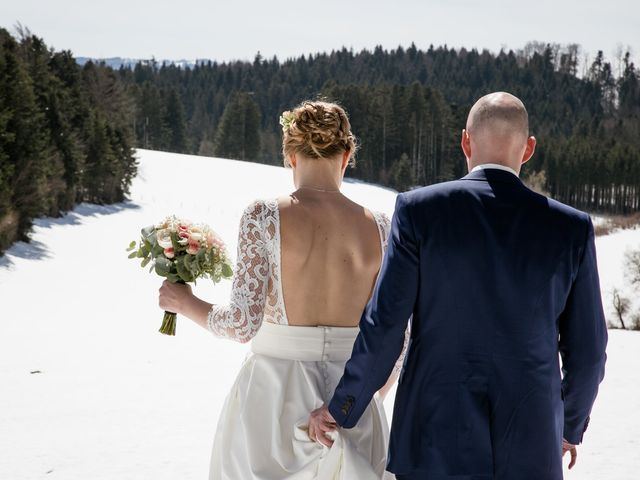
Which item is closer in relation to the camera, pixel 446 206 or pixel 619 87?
pixel 446 206

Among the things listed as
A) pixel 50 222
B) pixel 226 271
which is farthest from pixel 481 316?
A: pixel 50 222

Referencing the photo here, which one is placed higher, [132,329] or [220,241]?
[220,241]

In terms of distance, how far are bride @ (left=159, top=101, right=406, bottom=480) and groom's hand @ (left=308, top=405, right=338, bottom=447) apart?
0.12ft

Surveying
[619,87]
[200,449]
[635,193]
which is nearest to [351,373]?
[200,449]

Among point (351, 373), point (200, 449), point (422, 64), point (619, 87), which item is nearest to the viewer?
point (351, 373)

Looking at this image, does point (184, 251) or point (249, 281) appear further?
point (184, 251)

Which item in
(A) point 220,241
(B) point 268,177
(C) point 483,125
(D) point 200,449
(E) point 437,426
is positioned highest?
(C) point 483,125

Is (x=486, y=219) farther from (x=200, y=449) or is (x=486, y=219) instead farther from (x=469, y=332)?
(x=200, y=449)

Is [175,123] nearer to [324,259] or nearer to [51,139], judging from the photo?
[51,139]

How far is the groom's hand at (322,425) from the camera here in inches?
113

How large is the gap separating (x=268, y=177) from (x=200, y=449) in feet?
156

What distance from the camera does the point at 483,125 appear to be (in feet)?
8.38

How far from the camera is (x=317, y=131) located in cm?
301

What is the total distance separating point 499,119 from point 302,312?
41.6 inches
